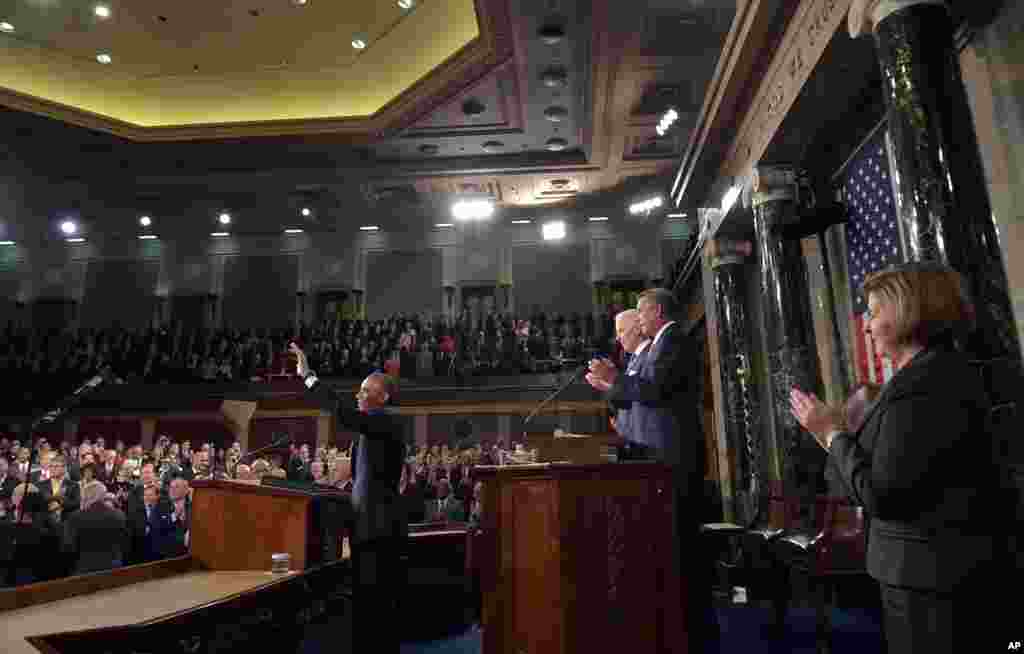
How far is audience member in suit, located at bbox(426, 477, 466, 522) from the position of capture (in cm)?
725

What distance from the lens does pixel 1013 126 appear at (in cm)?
331

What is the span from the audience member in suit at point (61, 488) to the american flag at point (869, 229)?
22.6 ft

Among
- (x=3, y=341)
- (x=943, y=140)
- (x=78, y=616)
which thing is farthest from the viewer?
(x=3, y=341)

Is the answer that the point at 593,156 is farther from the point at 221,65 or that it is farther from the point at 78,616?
the point at 78,616

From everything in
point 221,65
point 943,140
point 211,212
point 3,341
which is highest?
point 221,65

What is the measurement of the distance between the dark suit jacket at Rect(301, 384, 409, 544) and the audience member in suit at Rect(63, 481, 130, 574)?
248cm

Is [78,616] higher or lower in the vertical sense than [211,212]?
lower

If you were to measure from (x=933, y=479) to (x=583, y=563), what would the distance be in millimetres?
1238

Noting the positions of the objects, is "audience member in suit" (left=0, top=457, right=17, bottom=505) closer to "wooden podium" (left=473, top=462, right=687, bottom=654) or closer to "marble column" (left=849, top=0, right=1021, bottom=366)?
"wooden podium" (left=473, top=462, right=687, bottom=654)

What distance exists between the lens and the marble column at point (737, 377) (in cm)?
675

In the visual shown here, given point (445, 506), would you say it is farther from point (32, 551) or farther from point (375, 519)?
point (375, 519)

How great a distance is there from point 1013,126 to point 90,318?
1798cm

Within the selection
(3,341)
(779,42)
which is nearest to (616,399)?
(779,42)

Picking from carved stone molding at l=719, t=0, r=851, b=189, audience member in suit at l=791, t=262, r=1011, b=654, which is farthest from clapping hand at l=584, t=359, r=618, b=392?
carved stone molding at l=719, t=0, r=851, b=189
